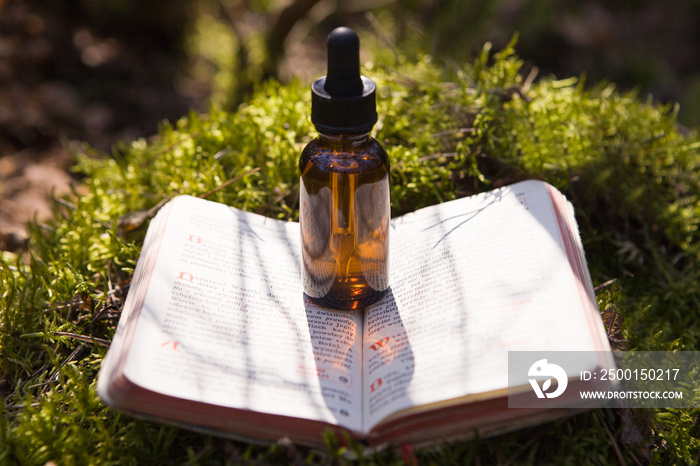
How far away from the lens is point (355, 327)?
117 cm

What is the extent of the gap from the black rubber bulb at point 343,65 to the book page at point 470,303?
450mm

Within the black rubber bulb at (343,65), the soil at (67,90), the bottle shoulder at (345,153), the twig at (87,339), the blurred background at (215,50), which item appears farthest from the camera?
the blurred background at (215,50)

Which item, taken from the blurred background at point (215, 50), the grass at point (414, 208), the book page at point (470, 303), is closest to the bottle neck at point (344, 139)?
the book page at point (470, 303)

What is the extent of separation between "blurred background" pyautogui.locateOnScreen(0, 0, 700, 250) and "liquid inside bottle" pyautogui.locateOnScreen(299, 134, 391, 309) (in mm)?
1840

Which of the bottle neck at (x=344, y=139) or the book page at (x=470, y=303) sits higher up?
the bottle neck at (x=344, y=139)

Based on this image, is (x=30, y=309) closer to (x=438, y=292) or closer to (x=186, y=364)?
(x=186, y=364)

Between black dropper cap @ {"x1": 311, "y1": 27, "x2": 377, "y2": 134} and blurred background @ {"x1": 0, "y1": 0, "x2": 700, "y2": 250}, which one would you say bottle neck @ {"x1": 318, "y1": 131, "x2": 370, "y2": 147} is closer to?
black dropper cap @ {"x1": 311, "y1": 27, "x2": 377, "y2": 134}

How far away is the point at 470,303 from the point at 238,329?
0.46m

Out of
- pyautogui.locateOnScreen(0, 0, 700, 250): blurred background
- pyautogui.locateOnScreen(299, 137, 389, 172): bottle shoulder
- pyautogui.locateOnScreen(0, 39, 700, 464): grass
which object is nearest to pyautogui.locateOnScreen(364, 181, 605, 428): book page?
pyautogui.locateOnScreen(0, 39, 700, 464): grass

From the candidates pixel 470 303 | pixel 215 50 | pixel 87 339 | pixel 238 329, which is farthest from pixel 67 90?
pixel 470 303

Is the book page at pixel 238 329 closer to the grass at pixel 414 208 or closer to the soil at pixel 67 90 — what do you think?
the grass at pixel 414 208

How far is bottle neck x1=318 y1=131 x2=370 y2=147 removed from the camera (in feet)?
3.32

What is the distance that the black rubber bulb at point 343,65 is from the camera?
94cm

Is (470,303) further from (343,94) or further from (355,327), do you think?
(343,94)
